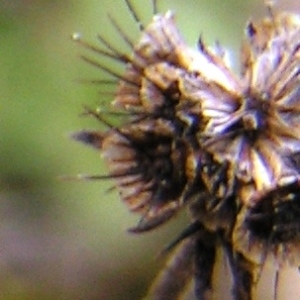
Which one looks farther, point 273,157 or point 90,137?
point 90,137

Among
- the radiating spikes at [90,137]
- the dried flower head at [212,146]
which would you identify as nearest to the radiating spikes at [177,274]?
the dried flower head at [212,146]

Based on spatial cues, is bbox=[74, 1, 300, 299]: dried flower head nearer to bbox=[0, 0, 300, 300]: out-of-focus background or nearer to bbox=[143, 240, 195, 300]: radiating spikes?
bbox=[143, 240, 195, 300]: radiating spikes

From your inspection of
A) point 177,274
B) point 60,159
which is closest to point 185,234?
point 177,274

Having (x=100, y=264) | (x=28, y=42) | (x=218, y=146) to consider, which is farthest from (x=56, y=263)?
(x=218, y=146)

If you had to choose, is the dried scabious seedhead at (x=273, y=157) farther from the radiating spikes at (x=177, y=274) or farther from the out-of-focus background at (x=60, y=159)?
the out-of-focus background at (x=60, y=159)

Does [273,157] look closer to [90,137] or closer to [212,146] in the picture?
[212,146]

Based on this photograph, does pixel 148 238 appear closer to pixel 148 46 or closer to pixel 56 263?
pixel 56 263
